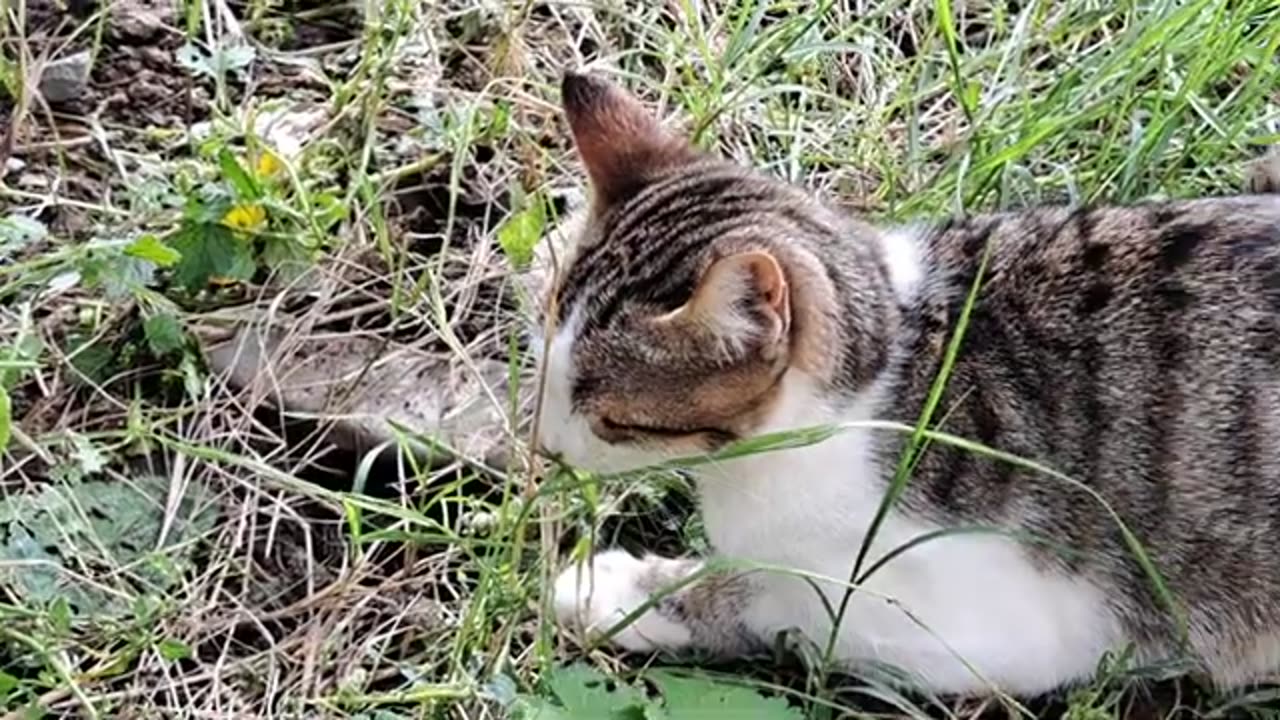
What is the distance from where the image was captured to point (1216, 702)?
6.29ft

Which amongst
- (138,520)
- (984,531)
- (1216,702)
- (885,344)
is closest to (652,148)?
(885,344)

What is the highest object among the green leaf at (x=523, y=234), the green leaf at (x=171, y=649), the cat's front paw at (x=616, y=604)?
the green leaf at (x=523, y=234)

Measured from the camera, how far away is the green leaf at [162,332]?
2117mm

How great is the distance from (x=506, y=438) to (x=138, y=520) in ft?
1.32

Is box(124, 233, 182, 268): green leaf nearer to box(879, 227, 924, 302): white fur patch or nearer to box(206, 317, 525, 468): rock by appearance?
box(206, 317, 525, 468): rock

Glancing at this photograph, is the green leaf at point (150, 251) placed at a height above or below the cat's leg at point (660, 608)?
above

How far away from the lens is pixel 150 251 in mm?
2033

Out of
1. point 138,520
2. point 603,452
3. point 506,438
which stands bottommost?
point 138,520

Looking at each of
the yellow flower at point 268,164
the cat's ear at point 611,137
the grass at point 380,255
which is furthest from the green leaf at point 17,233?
the cat's ear at point 611,137

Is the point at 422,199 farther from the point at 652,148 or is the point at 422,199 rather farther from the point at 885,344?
the point at 885,344

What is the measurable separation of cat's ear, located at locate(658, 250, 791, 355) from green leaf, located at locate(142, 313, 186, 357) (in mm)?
707

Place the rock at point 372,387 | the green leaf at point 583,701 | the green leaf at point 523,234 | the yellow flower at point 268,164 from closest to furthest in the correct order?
the green leaf at point 583,701 → the green leaf at point 523,234 → the rock at point 372,387 → the yellow flower at point 268,164

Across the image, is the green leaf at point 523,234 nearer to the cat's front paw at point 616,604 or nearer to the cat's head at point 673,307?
the cat's head at point 673,307

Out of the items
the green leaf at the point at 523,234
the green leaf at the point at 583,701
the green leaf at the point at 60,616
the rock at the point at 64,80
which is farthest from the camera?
the rock at the point at 64,80
